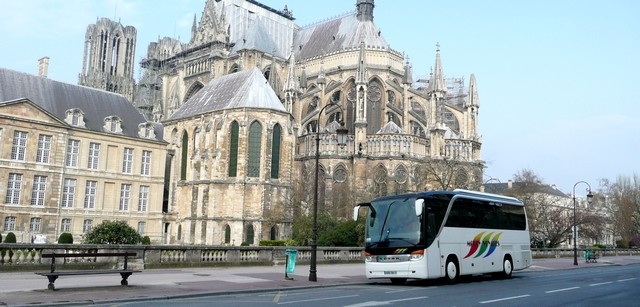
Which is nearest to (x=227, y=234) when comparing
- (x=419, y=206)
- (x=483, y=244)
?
(x=483, y=244)

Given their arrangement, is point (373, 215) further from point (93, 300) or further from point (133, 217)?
point (133, 217)

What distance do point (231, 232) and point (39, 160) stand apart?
51.3 feet

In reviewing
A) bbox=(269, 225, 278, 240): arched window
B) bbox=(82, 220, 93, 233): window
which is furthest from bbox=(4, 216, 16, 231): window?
bbox=(269, 225, 278, 240): arched window

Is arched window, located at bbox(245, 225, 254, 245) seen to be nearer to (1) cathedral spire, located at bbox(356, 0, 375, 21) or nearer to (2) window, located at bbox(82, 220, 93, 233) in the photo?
(2) window, located at bbox(82, 220, 93, 233)

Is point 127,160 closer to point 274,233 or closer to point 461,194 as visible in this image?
point 274,233

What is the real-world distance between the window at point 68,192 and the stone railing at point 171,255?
70.5 feet

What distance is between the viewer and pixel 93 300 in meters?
12.3

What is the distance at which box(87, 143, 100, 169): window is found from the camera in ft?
142

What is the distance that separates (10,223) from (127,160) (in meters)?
9.82

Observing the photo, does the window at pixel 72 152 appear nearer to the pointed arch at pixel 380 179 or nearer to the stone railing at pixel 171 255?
the stone railing at pixel 171 255

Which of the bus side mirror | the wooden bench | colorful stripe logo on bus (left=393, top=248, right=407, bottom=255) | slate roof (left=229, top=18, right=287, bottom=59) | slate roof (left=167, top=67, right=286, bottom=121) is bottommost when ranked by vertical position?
the wooden bench

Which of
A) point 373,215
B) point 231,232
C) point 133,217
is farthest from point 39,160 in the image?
point 373,215

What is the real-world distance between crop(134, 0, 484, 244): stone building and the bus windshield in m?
21.0

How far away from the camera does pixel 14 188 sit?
1529 inches
